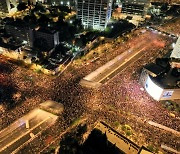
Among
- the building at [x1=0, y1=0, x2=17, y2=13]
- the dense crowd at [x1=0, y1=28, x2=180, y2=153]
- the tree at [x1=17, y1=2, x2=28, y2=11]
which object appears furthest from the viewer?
the tree at [x1=17, y1=2, x2=28, y2=11]

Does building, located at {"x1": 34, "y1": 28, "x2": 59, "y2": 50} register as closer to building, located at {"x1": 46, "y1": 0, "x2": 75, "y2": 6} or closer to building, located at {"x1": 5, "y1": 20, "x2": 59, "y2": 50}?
building, located at {"x1": 5, "y1": 20, "x2": 59, "y2": 50}

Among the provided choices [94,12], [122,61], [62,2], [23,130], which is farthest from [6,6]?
[23,130]

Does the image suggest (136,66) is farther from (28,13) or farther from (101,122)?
(28,13)

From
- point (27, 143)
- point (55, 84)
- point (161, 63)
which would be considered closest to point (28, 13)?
point (55, 84)

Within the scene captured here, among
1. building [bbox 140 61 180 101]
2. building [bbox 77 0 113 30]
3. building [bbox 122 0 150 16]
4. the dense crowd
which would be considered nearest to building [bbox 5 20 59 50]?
the dense crowd

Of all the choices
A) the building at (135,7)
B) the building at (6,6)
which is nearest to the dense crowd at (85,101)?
the building at (135,7)
